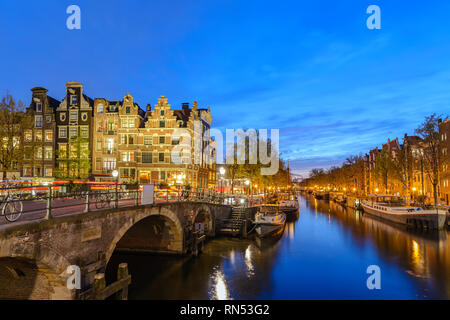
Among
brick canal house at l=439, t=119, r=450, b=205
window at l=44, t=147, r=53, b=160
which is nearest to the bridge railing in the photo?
window at l=44, t=147, r=53, b=160

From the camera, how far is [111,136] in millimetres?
50500

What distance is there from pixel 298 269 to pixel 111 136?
40.2 metres

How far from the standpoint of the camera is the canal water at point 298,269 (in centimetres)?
1780

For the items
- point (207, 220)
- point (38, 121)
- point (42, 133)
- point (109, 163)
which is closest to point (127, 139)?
point (109, 163)

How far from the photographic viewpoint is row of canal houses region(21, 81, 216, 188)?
49156 mm

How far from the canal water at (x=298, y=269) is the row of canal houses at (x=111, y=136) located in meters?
22.5

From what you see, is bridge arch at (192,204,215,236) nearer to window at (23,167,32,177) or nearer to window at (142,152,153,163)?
window at (142,152,153,163)

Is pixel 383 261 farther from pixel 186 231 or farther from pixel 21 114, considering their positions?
pixel 21 114

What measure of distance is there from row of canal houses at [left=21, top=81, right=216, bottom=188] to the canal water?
73.7ft

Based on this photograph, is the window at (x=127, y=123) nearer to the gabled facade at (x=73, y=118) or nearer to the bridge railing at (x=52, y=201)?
the gabled facade at (x=73, y=118)

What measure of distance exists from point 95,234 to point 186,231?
12.7 metres

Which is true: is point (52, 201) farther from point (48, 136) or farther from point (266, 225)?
point (48, 136)

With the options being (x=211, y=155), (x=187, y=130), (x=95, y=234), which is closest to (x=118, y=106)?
(x=187, y=130)

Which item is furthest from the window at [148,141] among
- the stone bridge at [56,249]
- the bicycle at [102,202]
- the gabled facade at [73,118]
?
the stone bridge at [56,249]
